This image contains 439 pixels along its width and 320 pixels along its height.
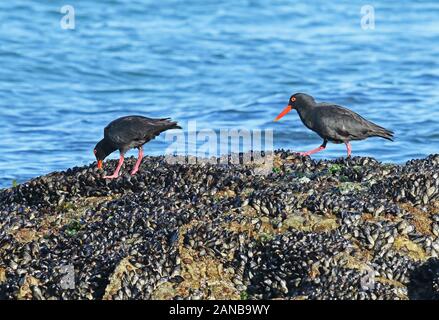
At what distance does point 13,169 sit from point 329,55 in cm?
1100

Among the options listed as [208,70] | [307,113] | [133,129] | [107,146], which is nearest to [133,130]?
[133,129]

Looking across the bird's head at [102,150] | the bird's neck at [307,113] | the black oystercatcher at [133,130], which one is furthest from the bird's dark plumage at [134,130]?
the bird's neck at [307,113]

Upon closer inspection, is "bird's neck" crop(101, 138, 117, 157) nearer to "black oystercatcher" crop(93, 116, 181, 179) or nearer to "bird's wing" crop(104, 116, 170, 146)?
"black oystercatcher" crop(93, 116, 181, 179)

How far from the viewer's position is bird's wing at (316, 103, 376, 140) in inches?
422

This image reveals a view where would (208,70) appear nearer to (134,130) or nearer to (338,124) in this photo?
(338,124)

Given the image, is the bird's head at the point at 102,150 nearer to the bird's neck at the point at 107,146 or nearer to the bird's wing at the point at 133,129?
the bird's neck at the point at 107,146

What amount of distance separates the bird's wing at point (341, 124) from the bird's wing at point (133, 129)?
191 centimetres

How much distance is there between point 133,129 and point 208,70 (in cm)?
1190

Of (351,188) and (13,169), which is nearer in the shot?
(351,188)

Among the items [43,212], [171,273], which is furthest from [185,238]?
[43,212]

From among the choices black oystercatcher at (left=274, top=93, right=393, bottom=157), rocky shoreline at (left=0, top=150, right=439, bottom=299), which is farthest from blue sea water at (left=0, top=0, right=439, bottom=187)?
rocky shoreline at (left=0, top=150, right=439, bottom=299)

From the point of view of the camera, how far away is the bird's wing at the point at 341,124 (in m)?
10.7

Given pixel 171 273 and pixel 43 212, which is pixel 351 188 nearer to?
pixel 171 273

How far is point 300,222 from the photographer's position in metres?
8.41
